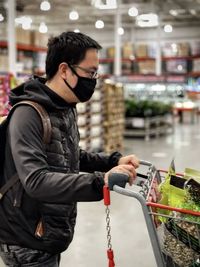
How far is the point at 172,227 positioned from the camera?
179 centimetres

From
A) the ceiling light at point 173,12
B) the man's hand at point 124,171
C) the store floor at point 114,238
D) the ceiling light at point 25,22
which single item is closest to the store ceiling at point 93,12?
the ceiling light at point 173,12

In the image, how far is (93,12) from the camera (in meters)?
20.0

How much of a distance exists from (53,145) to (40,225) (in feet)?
1.05

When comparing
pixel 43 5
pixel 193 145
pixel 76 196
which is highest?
pixel 43 5

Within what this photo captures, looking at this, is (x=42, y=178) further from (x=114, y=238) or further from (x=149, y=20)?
(x=149, y=20)

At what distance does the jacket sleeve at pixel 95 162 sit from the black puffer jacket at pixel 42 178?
10.1 inches

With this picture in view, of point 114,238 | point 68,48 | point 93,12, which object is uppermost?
point 93,12

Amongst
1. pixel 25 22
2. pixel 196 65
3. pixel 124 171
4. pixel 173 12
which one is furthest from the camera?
pixel 196 65

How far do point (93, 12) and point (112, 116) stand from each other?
1092cm

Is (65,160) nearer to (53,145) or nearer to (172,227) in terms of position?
(53,145)

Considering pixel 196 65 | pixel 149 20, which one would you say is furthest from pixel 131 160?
pixel 196 65

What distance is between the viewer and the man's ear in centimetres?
182

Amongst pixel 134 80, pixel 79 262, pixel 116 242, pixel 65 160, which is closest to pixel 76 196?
pixel 65 160

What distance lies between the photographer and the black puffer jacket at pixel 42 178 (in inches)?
63.9
